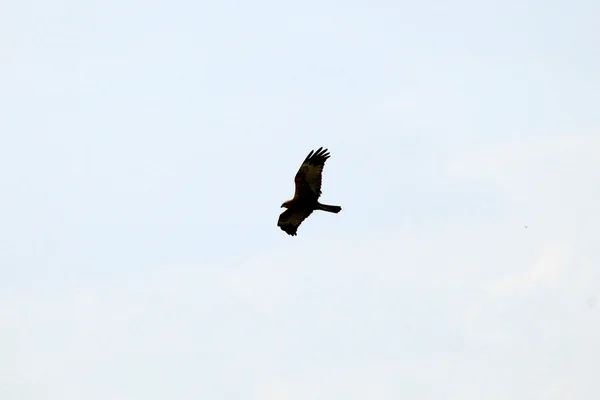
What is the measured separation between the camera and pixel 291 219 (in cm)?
17812

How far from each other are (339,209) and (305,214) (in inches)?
56.0

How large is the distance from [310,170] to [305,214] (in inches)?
69.3

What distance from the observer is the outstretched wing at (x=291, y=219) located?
17775 centimetres

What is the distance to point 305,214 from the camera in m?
178

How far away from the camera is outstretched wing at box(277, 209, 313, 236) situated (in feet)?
583

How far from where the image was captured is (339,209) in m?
177

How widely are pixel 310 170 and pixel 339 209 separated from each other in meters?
1.59

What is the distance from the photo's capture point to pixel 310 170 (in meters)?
177
